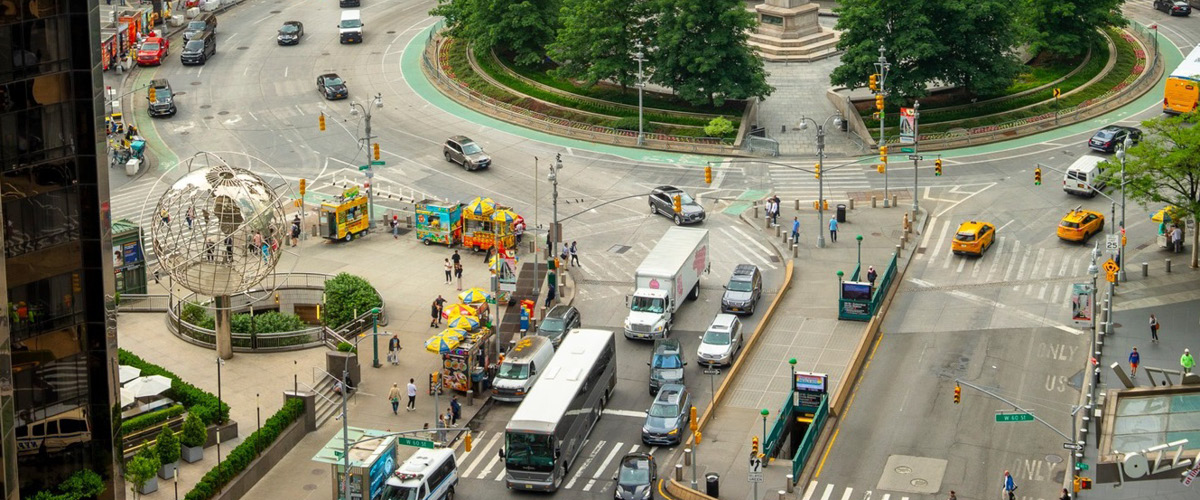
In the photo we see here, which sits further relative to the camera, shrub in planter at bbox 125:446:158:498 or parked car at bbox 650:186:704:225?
parked car at bbox 650:186:704:225

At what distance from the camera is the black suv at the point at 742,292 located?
91.1 metres

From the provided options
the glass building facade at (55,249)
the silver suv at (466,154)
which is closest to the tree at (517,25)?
the silver suv at (466,154)

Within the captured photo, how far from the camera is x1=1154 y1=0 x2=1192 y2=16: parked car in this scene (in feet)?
477

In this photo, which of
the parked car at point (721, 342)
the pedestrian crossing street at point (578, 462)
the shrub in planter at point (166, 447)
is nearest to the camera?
the shrub in planter at point (166, 447)

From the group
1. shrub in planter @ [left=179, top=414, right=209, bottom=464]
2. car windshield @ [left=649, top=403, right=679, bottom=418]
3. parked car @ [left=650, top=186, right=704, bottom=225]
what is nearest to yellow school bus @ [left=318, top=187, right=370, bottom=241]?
parked car @ [left=650, top=186, right=704, bottom=225]

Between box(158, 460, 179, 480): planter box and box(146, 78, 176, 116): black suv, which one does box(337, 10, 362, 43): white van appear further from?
box(158, 460, 179, 480): planter box

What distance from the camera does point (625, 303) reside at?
9406 centimetres

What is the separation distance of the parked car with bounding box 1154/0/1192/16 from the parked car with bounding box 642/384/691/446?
81671 mm

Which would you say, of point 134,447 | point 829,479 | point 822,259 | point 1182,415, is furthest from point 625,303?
point 1182,415

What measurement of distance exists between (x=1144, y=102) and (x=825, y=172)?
85.8 ft

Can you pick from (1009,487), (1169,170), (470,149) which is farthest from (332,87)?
(1009,487)

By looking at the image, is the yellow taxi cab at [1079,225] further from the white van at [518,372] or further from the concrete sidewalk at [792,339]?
the white van at [518,372]

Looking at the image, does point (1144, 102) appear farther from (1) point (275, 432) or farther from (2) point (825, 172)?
(1) point (275, 432)

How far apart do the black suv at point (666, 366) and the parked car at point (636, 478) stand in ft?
30.4
